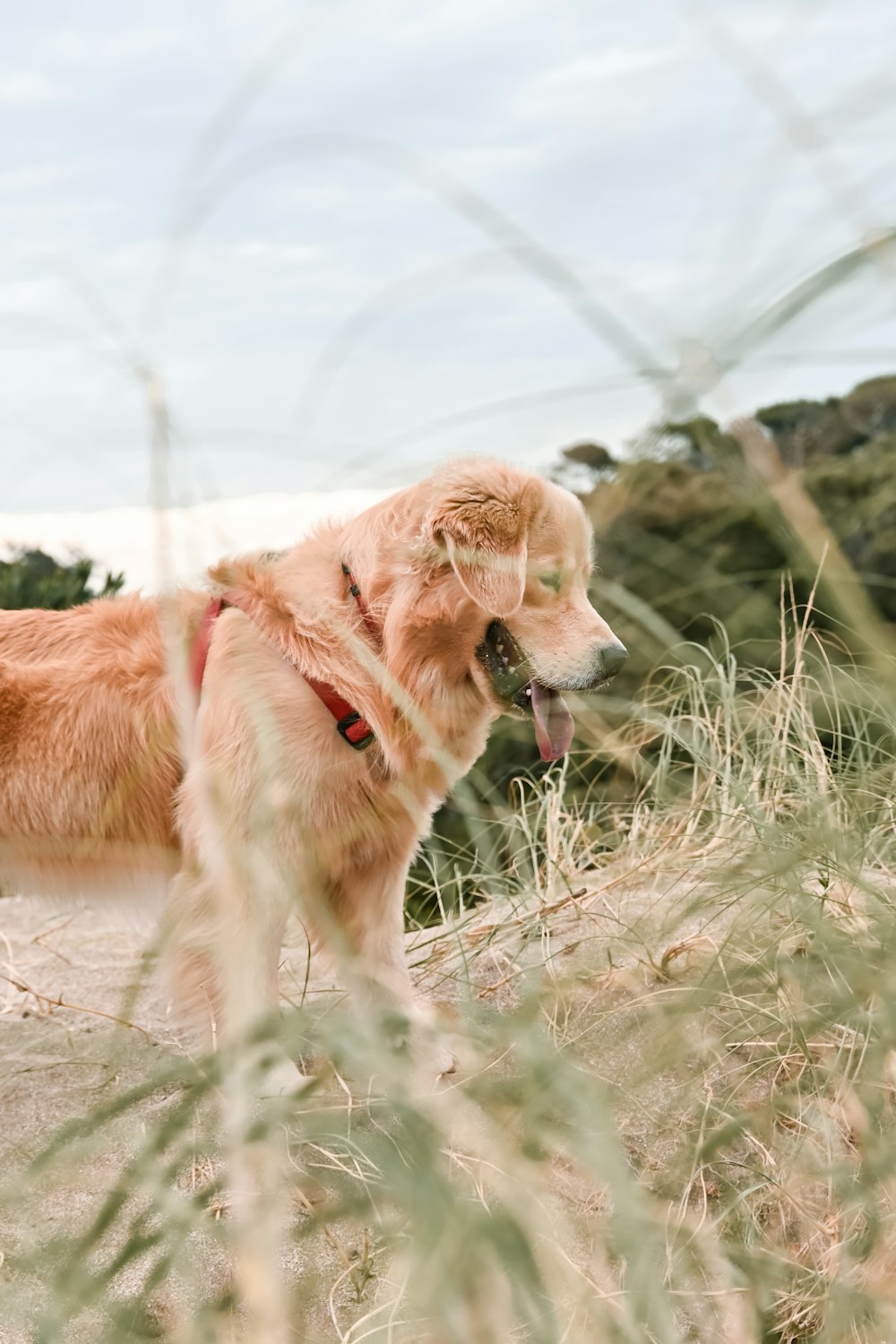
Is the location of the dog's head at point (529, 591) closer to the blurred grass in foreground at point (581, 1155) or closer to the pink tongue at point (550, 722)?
the pink tongue at point (550, 722)

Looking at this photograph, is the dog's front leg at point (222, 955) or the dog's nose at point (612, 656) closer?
the dog's front leg at point (222, 955)

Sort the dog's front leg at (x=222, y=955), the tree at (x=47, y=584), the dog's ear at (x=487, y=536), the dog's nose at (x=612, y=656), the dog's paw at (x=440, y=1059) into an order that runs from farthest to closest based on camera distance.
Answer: the tree at (x=47, y=584), the dog's nose at (x=612, y=656), the dog's ear at (x=487, y=536), the dog's front leg at (x=222, y=955), the dog's paw at (x=440, y=1059)

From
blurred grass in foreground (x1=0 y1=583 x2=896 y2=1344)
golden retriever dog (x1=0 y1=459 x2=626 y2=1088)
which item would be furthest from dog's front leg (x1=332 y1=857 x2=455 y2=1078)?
blurred grass in foreground (x1=0 y1=583 x2=896 y2=1344)

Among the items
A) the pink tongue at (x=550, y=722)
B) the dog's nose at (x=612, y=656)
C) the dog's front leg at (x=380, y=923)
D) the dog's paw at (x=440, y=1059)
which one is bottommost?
the dog's front leg at (x=380, y=923)

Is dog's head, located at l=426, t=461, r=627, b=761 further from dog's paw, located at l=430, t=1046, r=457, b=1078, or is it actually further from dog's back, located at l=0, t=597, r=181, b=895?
dog's paw, located at l=430, t=1046, r=457, b=1078

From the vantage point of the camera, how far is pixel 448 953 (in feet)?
11.4

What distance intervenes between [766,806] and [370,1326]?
1.26 m

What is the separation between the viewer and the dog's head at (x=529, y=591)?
2902 mm

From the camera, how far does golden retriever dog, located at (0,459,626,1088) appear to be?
2.90 meters

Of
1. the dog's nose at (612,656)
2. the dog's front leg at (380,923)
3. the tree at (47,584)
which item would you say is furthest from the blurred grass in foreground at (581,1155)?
the tree at (47,584)

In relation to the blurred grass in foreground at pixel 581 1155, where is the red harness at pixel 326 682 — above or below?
above

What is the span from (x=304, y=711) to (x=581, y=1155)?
2.18 meters

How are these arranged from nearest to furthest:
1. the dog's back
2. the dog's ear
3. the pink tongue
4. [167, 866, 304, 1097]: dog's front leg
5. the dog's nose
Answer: [167, 866, 304, 1097]: dog's front leg → the dog's ear → the dog's nose → the pink tongue → the dog's back

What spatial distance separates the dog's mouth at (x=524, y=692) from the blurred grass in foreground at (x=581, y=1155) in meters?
0.34
